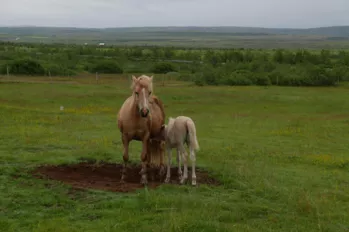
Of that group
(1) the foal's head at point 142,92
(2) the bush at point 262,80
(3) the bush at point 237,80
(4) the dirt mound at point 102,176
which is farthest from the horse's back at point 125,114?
(2) the bush at point 262,80

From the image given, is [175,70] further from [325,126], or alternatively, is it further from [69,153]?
[69,153]

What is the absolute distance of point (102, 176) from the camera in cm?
1276

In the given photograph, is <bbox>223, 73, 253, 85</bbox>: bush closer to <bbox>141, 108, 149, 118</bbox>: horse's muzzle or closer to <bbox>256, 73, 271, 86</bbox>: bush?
<bbox>256, 73, 271, 86</bbox>: bush

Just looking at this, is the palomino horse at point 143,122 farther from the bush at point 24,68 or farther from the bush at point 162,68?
the bush at point 162,68

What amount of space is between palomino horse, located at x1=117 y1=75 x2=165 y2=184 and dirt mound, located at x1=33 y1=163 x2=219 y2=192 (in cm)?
34

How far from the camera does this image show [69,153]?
15.3 metres

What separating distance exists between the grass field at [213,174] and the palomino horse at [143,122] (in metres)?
1.57

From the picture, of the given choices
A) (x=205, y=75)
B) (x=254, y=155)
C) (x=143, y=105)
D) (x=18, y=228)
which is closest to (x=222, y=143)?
(x=254, y=155)

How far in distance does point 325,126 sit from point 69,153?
1614cm

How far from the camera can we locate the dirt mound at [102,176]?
11.3 m

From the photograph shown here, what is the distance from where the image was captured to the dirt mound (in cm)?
1127


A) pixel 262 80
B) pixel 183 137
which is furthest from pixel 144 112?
pixel 262 80

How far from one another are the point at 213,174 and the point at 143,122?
254 centimetres

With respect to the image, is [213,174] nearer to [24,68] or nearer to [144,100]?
[144,100]
